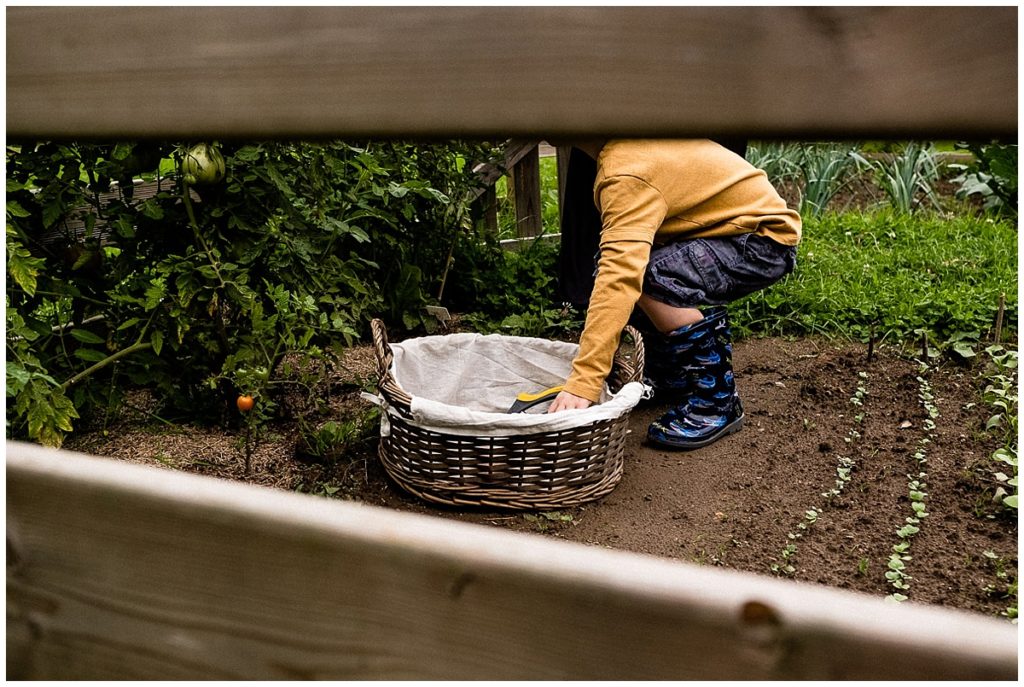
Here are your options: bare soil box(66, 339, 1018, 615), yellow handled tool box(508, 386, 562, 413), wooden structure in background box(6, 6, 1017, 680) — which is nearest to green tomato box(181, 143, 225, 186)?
bare soil box(66, 339, 1018, 615)

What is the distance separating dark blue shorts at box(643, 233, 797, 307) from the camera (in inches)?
113

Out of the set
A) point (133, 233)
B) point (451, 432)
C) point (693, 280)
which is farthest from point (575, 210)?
point (133, 233)

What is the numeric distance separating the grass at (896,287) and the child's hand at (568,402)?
4.90 feet

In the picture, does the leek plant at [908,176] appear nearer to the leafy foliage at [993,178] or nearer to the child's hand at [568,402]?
the leafy foliage at [993,178]

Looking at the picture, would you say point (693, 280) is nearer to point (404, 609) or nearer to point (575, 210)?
point (575, 210)

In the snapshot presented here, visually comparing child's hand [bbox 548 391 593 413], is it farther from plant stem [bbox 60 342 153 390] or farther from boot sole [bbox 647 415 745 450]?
plant stem [bbox 60 342 153 390]

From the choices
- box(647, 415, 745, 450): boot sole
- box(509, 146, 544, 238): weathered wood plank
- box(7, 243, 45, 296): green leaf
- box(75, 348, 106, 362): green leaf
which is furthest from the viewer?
box(509, 146, 544, 238): weathered wood plank

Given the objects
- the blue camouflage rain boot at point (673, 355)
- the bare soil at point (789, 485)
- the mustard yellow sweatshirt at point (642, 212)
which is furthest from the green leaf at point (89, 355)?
the blue camouflage rain boot at point (673, 355)

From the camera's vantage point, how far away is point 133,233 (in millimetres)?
2422

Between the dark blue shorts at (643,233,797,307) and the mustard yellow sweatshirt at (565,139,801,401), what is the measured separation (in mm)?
41

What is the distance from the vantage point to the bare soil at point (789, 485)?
7.39 ft

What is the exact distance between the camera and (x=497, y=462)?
7.95ft

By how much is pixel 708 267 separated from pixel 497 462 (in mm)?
960

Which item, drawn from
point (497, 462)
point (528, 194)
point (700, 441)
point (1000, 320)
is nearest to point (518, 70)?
point (497, 462)
